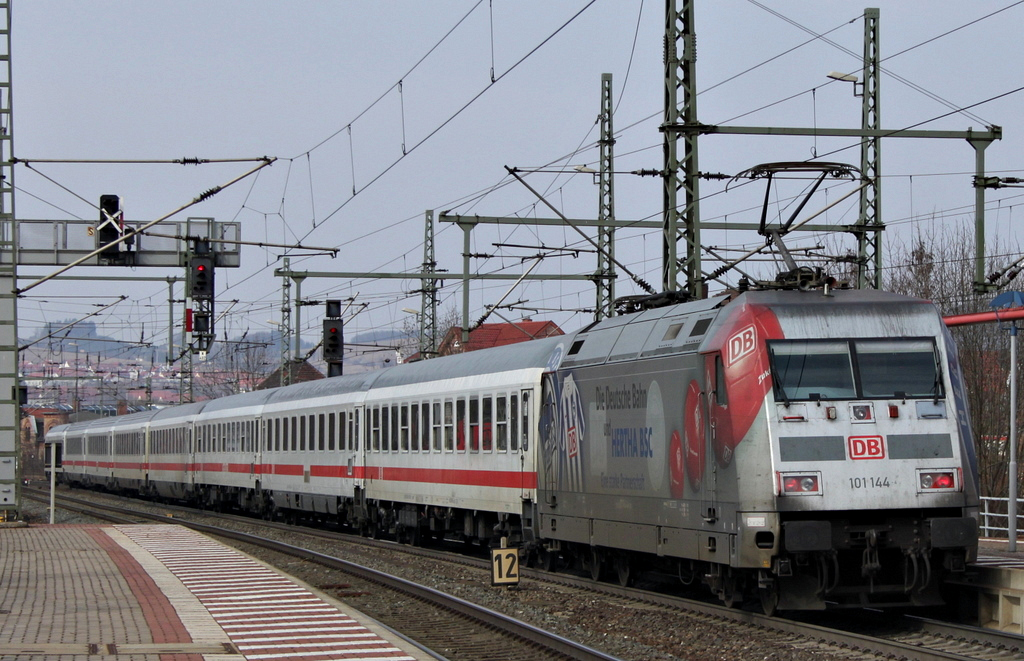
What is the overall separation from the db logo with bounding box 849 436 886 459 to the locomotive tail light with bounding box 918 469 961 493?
432 mm

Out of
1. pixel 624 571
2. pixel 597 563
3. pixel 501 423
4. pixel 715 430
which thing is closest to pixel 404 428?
pixel 501 423

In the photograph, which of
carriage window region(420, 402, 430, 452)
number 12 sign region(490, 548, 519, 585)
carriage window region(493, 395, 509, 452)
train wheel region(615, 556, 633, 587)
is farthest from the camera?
carriage window region(420, 402, 430, 452)

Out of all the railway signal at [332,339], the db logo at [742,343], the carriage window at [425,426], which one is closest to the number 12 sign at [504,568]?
the db logo at [742,343]

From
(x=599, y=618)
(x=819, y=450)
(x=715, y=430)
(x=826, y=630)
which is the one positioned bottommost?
(x=599, y=618)

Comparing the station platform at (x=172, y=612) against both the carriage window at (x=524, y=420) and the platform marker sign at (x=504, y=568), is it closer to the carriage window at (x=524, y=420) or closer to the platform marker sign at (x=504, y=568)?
the platform marker sign at (x=504, y=568)

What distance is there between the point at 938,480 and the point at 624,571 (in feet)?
16.1

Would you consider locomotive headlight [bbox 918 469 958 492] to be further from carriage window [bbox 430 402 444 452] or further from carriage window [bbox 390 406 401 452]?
carriage window [bbox 390 406 401 452]

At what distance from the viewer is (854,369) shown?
12.7 metres

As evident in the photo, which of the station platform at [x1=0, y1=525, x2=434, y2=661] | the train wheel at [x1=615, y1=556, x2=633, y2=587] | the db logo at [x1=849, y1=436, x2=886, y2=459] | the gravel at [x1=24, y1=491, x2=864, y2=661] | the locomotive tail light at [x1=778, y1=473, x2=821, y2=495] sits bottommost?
the gravel at [x1=24, y1=491, x2=864, y2=661]

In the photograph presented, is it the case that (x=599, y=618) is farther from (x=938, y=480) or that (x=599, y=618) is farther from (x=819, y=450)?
(x=938, y=480)

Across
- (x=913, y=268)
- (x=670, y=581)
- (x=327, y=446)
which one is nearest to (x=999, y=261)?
(x=913, y=268)

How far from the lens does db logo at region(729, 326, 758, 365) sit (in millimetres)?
12688

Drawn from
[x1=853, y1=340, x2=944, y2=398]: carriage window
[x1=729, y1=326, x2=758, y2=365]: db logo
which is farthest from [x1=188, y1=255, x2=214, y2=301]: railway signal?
[x1=853, y1=340, x2=944, y2=398]: carriage window

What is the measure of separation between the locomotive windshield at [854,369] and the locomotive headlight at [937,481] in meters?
0.75
